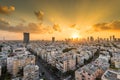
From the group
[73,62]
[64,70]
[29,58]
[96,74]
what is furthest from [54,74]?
[96,74]

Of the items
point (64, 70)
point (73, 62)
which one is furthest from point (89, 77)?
point (73, 62)

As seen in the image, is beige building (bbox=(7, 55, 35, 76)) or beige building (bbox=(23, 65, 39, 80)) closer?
beige building (bbox=(23, 65, 39, 80))

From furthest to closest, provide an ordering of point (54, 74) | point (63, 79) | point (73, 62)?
point (73, 62) → point (54, 74) → point (63, 79)

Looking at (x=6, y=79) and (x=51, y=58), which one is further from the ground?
(x=51, y=58)

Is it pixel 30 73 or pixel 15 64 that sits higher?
pixel 15 64

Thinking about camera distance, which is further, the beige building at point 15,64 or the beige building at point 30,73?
the beige building at point 15,64

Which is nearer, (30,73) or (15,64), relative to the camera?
(30,73)

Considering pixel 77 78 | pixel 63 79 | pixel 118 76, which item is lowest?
pixel 63 79

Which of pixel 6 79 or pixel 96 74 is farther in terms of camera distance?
pixel 6 79

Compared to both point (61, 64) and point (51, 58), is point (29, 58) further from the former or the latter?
point (61, 64)

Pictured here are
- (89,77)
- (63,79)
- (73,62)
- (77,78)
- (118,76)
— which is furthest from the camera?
(73,62)

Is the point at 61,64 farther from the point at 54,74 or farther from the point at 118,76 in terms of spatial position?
the point at 118,76
